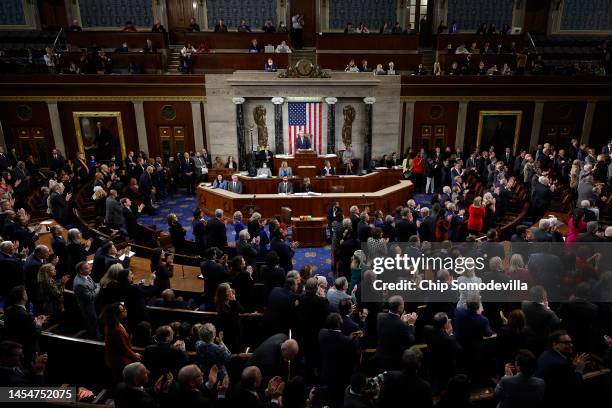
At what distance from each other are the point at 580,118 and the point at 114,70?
51.5 feet

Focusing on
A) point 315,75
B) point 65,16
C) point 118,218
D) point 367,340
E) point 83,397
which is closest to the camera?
point 83,397

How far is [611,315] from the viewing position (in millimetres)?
4305

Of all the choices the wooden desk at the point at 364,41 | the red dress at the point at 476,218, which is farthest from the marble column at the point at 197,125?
the red dress at the point at 476,218

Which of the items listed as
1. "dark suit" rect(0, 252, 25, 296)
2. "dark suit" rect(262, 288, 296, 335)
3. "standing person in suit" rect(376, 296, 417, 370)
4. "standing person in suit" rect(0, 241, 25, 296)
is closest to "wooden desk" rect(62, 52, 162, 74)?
"standing person in suit" rect(0, 241, 25, 296)

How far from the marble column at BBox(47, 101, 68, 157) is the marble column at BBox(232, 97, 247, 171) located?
5.73 metres

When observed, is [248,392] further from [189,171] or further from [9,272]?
[189,171]

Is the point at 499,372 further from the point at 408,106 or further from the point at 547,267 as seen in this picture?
the point at 408,106

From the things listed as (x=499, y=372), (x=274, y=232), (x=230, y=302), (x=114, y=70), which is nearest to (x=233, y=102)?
(x=114, y=70)

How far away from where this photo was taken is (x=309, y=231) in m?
9.52

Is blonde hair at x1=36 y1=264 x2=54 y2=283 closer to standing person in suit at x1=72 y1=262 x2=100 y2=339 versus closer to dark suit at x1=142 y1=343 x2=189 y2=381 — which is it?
standing person in suit at x1=72 y1=262 x2=100 y2=339

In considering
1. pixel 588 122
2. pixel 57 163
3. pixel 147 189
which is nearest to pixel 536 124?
pixel 588 122

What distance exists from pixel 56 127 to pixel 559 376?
1522 centimetres

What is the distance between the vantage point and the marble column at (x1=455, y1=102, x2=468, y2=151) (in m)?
14.6

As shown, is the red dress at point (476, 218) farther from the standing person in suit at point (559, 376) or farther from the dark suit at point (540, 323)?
the standing person in suit at point (559, 376)
